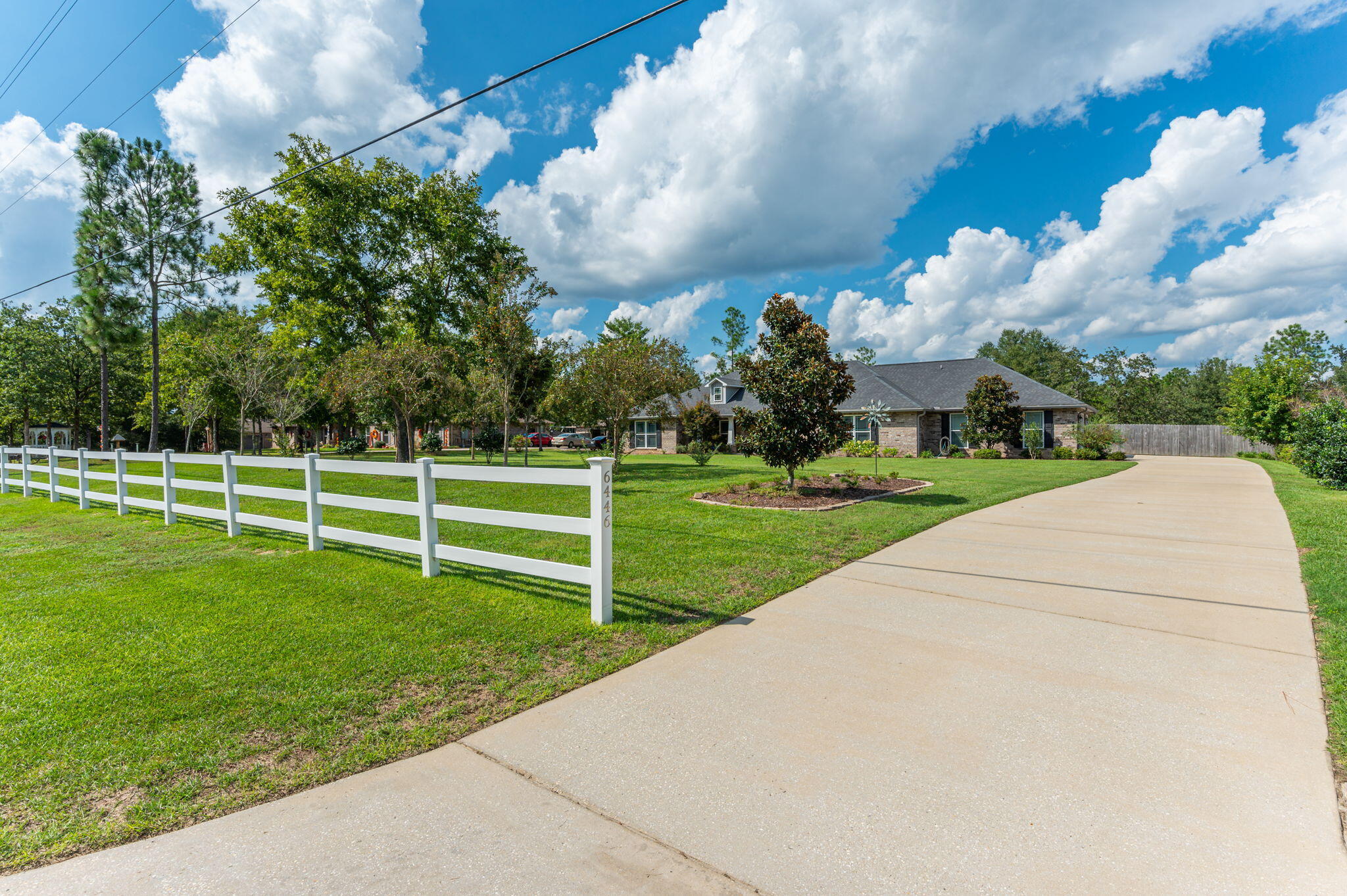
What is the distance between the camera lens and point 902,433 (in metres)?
32.8

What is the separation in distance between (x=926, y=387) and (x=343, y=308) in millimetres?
29642

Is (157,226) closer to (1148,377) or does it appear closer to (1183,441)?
(1183,441)

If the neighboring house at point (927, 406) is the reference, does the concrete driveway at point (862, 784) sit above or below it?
below

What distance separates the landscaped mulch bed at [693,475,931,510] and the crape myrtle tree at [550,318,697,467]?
212 inches

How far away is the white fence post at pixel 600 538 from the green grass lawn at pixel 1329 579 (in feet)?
13.7

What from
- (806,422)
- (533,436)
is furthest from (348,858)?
(533,436)

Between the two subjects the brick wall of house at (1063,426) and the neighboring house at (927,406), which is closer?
the brick wall of house at (1063,426)

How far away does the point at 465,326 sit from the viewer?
23.4 m

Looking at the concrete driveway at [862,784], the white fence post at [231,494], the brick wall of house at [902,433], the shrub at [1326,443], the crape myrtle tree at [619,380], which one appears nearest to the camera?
the concrete driveway at [862,784]

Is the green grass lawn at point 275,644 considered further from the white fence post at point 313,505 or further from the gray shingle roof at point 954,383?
the gray shingle roof at point 954,383

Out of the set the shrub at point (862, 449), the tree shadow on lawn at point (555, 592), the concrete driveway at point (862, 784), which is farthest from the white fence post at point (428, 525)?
the shrub at point (862, 449)

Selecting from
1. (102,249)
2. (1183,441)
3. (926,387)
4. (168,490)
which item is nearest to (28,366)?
(102,249)

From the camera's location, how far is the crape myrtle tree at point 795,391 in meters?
11.9

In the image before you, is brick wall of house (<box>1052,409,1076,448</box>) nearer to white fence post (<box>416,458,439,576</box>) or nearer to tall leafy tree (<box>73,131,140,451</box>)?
white fence post (<box>416,458,439,576</box>)
